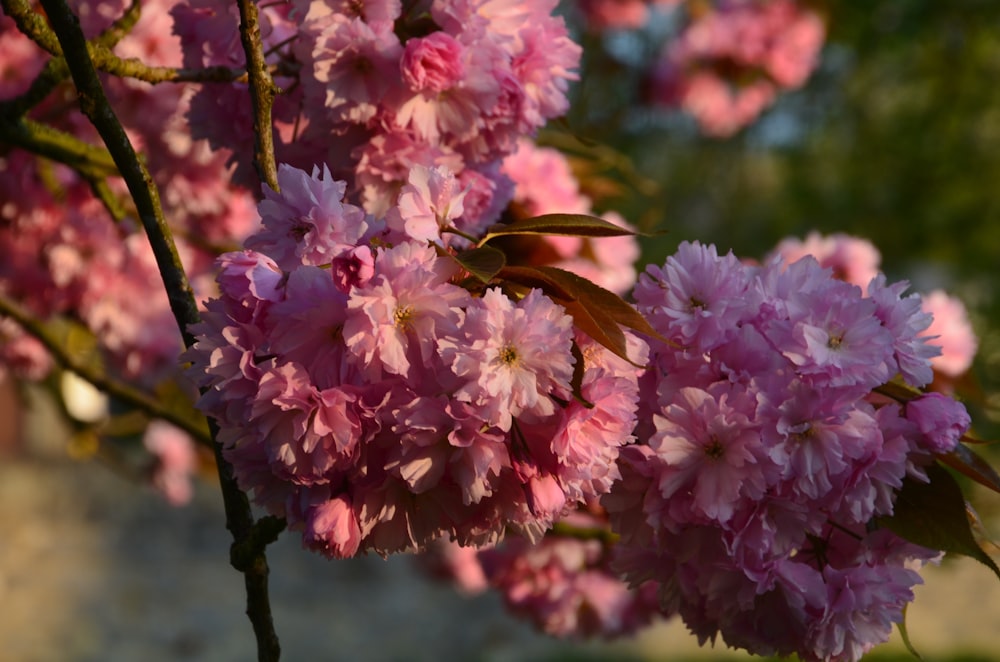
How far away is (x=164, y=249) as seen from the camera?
104 centimetres

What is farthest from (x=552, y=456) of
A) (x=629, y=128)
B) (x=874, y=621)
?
(x=629, y=128)

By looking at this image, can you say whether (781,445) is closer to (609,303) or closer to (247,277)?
(609,303)

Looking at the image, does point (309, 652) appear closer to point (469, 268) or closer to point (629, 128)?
point (629, 128)

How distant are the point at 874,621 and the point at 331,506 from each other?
0.48 m

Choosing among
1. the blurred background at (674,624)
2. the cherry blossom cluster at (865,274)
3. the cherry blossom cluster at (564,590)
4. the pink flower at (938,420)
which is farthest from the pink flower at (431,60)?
the blurred background at (674,624)

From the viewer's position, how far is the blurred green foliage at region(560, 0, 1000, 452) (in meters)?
6.11

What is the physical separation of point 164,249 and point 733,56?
4.22 meters

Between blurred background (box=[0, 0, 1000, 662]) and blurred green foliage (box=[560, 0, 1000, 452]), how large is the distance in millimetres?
14

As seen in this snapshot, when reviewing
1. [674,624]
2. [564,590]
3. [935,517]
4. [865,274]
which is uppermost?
[935,517]

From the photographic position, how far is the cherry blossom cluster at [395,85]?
1.09 metres

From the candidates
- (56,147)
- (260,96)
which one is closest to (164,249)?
(260,96)

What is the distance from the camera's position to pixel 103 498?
7.93 m

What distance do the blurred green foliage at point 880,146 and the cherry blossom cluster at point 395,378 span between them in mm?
4535

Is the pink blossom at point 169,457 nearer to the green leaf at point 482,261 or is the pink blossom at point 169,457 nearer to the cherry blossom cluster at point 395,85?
the cherry blossom cluster at point 395,85
